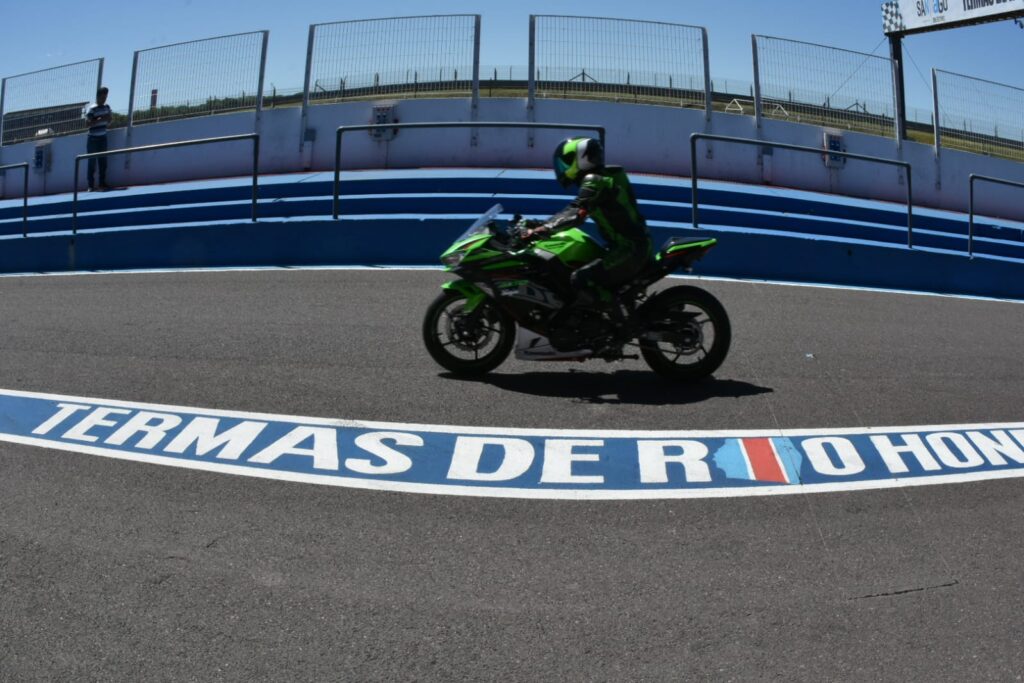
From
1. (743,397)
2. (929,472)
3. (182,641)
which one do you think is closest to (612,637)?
(182,641)

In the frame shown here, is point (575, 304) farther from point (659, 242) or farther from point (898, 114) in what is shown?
point (898, 114)

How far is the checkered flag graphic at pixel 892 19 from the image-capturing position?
2477 cm

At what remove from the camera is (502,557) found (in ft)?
16.7

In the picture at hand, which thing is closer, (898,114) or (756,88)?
(756,88)

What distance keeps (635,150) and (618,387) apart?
1148 cm

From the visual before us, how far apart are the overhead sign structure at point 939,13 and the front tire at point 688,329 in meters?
19.7

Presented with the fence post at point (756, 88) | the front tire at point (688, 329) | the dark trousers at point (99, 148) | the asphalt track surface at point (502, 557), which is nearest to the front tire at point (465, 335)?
the asphalt track surface at point (502, 557)

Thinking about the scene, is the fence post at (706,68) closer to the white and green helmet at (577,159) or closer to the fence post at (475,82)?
the fence post at (475,82)

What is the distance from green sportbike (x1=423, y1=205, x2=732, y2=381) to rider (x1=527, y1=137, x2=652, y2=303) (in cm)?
9

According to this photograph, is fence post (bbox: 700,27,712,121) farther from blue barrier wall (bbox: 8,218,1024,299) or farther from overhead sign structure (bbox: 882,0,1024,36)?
overhead sign structure (bbox: 882,0,1024,36)

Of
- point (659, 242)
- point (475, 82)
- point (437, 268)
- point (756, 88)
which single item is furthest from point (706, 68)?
point (437, 268)

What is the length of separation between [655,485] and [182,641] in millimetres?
2729

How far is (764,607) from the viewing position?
458cm

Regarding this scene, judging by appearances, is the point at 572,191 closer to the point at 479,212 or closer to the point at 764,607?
the point at 479,212
